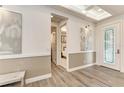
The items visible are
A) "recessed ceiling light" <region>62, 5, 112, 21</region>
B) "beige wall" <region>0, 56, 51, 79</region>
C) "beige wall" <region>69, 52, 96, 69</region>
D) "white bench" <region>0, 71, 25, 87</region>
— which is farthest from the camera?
"beige wall" <region>69, 52, 96, 69</region>

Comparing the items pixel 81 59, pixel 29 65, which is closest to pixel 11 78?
pixel 29 65

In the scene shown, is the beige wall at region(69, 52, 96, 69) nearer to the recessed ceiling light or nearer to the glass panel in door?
the glass panel in door

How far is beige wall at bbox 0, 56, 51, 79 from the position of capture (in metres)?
2.70

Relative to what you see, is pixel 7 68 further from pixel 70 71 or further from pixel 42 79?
pixel 70 71

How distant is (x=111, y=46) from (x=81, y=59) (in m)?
1.50

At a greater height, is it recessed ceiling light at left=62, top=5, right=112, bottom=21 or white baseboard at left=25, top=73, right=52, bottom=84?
recessed ceiling light at left=62, top=5, right=112, bottom=21

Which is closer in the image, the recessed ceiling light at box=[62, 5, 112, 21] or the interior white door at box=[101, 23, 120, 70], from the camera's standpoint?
the recessed ceiling light at box=[62, 5, 112, 21]

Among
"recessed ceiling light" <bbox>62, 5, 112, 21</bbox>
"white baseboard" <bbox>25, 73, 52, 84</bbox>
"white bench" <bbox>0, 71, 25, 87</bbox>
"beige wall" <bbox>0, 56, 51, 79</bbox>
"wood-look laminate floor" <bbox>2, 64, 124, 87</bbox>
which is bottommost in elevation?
"wood-look laminate floor" <bbox>2, 64, 124, 87</bbox>

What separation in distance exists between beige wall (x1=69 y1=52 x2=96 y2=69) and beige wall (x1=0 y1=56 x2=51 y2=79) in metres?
1.35

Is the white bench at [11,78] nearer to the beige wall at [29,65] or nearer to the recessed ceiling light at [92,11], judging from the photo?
the beige wall at [29,65]

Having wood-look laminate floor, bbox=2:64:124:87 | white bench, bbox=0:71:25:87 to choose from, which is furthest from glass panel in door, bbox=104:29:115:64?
white bench, bbox=0:71:25:87

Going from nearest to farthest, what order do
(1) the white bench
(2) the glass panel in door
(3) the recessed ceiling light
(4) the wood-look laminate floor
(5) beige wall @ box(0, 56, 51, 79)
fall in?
(1) the white bench
(5) beige wall @ box(0, 56, 51, 79)
(4) the wood-look laminate floor
(3) the recessed ceiling light
(2) the glass panel in door

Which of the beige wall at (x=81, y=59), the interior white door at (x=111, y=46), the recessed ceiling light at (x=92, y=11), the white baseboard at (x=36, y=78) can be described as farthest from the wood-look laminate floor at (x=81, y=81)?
the recessed ceiling light at (x=92, y=11)
